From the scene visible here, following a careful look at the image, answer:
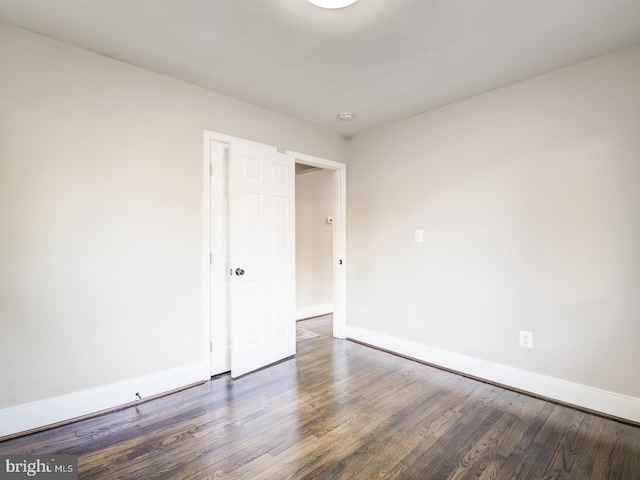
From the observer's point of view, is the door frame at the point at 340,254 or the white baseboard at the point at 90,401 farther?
the door frame at the point at 340,254

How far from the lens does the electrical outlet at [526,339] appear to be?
247 cm

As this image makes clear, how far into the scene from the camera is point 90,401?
2.14 metres

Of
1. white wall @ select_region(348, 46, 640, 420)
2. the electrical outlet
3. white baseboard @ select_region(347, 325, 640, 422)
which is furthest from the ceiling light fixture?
white baseboard @ select_region(347, 325, 640, 422)

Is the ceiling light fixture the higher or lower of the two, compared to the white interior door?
higher

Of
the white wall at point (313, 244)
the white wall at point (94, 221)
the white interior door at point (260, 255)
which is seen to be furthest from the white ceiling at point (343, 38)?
the white wall at point (313, 244)

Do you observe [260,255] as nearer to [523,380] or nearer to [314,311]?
[314,311]

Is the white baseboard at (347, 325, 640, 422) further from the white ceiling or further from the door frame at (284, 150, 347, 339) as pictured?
the white ceiling

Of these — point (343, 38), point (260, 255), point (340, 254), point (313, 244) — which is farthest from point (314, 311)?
point (343, 38)

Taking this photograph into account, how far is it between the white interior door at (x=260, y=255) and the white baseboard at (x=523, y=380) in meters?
1.19

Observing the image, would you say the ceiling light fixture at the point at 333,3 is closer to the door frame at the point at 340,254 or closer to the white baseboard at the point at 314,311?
the door frame at the point at 340,254

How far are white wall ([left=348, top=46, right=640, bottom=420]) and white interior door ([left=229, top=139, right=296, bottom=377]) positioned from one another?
3.53 ft

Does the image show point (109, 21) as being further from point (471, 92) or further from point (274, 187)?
point (471, 92)

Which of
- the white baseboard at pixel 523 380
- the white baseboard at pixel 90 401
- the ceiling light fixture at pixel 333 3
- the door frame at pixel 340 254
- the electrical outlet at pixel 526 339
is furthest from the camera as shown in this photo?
the door frame at pixel 340 254

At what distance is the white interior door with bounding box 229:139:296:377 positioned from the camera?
2760 mm
